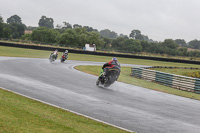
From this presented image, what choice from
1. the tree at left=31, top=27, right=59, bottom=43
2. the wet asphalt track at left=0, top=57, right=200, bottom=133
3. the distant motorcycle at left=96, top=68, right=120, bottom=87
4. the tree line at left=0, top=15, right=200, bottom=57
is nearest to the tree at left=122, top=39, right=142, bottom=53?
the tree line at left=0, top=15, right=200, bottom=57

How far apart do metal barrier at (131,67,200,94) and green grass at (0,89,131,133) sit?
13.1 m

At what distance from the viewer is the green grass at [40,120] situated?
21.9ft

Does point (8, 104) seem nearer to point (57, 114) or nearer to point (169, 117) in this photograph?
point (57, 114)

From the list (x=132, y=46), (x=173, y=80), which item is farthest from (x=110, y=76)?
(x=132, y=46)

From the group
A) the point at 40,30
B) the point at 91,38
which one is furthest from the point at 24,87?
the point at 40,30

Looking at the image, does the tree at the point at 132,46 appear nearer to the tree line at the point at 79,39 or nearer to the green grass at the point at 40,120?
the tree line at the point at 79,39

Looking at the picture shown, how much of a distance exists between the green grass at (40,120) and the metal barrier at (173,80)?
13149 mm

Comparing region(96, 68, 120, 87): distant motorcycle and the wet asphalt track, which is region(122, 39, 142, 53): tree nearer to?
region(96, 68, 120, 87): distant motorcycle

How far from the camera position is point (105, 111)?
31.8ft

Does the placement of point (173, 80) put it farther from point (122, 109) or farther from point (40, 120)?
point (40, 120)

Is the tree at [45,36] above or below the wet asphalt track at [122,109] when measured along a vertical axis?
above

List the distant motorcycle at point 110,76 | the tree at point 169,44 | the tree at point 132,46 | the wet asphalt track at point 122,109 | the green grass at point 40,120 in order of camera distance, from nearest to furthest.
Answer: the green grass at point 40,120
the wet asphalt track at point 122,109
the distant motorcycle at point 110,76
the tree at point 132,46
the tree at point 169,44

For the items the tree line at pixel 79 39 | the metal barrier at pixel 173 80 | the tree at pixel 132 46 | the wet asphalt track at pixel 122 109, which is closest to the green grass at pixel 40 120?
the wet asphalt track at pixel 122 109

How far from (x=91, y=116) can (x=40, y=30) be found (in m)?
116
